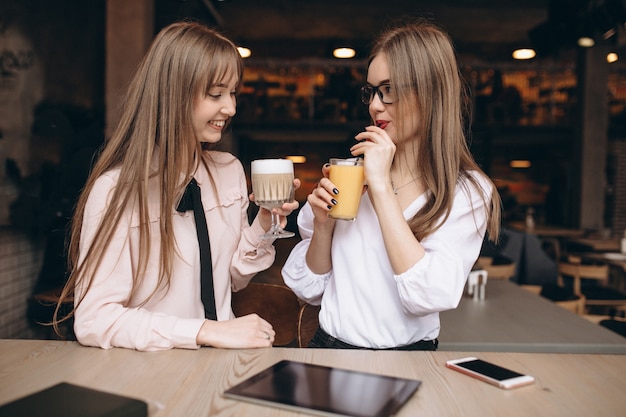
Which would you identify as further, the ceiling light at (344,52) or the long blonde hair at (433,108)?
the ceiling light at (344,52)

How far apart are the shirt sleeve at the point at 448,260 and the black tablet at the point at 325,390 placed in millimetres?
330

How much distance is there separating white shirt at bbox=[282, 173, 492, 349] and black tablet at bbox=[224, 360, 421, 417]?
36 cm

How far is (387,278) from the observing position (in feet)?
5.38

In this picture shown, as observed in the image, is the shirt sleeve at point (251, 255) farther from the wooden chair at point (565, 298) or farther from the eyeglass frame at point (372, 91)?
the wooden chair at point (565, 298)

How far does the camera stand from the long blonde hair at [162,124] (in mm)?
1580

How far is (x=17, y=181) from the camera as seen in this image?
4289 mm

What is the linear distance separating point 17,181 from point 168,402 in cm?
385

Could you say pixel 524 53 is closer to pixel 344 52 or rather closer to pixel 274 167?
pixel 344 52

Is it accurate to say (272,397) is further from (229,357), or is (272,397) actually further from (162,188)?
(162,188)

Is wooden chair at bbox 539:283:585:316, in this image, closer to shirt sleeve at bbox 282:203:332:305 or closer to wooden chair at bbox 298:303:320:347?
wooden chair at bbox 298:303:320:347

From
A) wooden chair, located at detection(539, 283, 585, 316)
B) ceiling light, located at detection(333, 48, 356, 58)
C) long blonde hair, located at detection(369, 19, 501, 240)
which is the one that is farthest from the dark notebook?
ceiling light, located at detection(333, 48, 356, 58)

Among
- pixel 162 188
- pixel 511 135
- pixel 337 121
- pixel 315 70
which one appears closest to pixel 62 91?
pixel 162 188

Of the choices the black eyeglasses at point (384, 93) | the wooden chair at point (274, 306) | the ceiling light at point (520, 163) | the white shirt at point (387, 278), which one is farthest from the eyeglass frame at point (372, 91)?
the ceiling light at point (520, 163)

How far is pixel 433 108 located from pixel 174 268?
3.07ft
